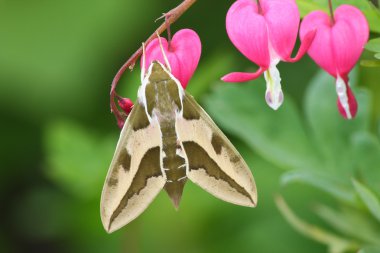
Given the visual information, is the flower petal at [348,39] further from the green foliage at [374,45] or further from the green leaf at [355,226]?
the green leaf at [355,226]

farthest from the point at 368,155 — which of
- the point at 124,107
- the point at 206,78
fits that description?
the point at 206,78

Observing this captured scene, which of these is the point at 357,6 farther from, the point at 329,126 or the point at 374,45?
the point at 329,126

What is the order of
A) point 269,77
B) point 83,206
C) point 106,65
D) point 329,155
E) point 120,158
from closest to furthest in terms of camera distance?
point 269,77, point 120,158, point 329,155, point 83,206, point 106,65

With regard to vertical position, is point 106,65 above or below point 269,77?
below

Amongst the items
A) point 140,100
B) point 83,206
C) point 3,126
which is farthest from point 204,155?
point 3,126

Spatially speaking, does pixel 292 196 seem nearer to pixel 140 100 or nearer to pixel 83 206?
pixel 83 206

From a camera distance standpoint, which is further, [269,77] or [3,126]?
[3,126]

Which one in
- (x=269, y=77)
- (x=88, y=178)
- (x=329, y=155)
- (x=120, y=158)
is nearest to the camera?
(x=269, y=77)

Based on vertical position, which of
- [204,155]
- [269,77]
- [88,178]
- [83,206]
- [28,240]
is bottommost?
[28,240]
